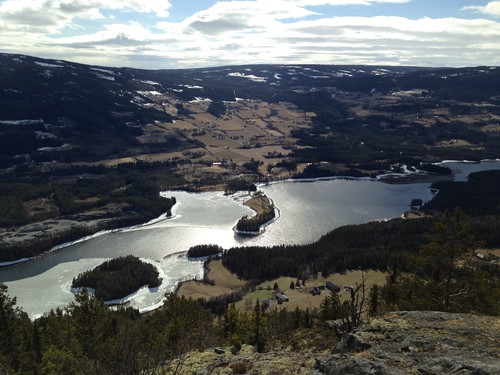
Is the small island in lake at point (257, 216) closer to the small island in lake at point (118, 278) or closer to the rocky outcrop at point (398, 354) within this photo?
the small island in lake at point (118, 278)

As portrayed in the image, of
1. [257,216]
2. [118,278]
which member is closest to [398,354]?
[118,278]

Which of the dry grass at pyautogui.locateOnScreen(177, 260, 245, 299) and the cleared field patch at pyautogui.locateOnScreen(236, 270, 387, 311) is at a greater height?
the cleared field patch at pyautogui.locateOnScreen(236, 270, 387, 311)

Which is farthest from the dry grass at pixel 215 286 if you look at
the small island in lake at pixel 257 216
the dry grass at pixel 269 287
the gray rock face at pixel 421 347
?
the gray rock face at pixel 421 347

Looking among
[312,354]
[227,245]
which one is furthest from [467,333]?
[227,245]

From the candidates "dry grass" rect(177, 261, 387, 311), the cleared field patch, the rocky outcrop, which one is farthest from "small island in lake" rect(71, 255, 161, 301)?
the rocky outcrop

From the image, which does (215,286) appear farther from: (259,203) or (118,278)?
(259,203)

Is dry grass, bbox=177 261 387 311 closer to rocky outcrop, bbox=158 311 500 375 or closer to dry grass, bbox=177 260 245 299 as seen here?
dry grass, bbox=177 260 245 299
